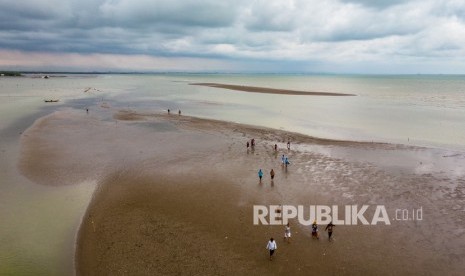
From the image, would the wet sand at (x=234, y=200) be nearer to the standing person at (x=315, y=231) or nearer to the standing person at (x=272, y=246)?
the standing person at (x=315, y=231)

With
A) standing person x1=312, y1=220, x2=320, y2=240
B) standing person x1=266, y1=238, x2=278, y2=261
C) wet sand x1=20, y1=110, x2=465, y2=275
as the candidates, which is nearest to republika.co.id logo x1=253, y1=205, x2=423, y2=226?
wet sand x1=20, y1=110, x2=465, y2=275

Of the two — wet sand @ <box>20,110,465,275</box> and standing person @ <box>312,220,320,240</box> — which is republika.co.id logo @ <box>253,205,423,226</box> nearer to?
wet sand @ <box>20,110,465,275</box>

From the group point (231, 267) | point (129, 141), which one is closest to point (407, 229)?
point (231, 267)

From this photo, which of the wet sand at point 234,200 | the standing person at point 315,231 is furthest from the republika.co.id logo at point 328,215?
the standing person at point 315,231

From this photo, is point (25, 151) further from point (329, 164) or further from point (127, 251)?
point (329, 164)

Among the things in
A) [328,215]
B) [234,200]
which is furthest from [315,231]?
[234,200]

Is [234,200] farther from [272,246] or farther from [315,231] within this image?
[272,246]
